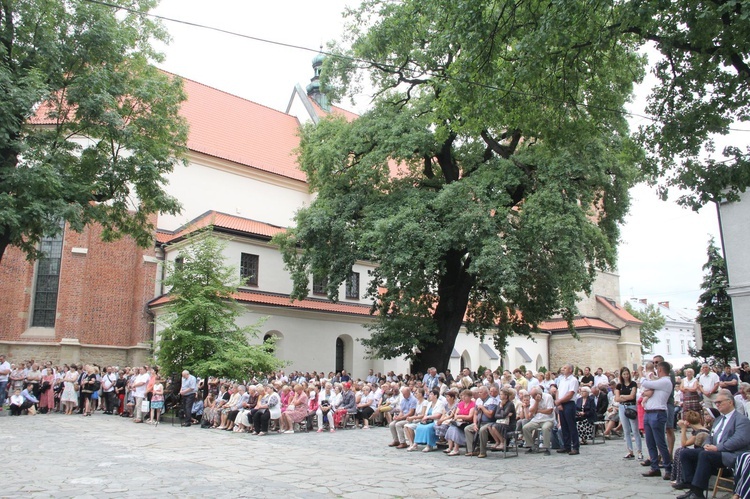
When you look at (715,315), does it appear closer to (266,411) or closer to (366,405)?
(366,405)

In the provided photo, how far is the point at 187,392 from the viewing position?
17.7m

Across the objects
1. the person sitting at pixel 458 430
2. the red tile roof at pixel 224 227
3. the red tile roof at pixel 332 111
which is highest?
the red tile roof at pixel 332 111

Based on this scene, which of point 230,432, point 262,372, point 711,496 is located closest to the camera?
point 711,496

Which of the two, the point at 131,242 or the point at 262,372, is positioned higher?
the point at 131,242

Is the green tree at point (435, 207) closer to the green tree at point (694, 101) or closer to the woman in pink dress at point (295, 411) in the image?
the green tree at point (694, 101)

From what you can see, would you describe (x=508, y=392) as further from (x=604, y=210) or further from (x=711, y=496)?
(x=604, y=210)

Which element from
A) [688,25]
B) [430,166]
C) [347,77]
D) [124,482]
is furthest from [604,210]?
[124,482]

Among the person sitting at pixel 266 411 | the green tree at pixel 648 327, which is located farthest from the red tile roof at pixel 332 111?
the green tree at pixel 648 327

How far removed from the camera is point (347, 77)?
2325cm

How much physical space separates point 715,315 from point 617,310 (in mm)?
11861

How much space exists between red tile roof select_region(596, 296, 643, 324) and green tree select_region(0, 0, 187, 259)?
1334 inches

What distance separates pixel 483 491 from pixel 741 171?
6.61 m

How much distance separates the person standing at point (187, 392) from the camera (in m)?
17.7

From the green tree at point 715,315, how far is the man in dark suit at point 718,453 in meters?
27.9
